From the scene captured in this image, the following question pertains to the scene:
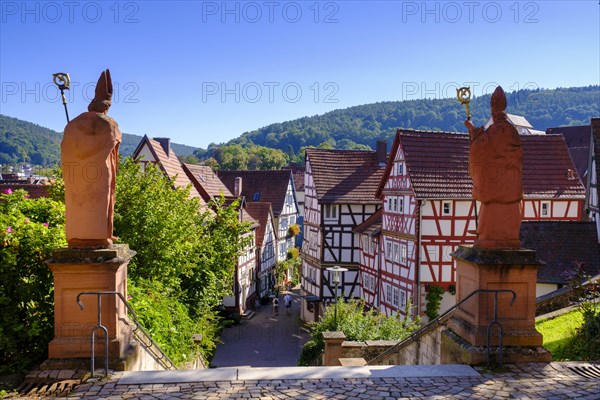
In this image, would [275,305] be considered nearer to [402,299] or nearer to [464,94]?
[402,299]

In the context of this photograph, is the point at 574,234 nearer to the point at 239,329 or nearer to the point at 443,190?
the point at 443,190

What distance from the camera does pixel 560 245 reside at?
21.0m

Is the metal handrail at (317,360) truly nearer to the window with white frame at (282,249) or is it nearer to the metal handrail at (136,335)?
the metal handrail at (136,335)

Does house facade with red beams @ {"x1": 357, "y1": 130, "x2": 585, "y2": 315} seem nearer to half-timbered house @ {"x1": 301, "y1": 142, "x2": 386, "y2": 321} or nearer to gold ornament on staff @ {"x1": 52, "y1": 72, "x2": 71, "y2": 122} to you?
half-timbered house @ {"x1": 301, "y1": 142, "x2": 386, "y2": 321}

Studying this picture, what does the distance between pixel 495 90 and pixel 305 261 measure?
2618 centimetres

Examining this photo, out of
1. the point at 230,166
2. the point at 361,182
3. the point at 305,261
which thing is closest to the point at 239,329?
the point at 305,261

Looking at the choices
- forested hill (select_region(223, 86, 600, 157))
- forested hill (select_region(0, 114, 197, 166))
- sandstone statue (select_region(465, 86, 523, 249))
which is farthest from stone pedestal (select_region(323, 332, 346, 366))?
forested hill (select_region(223, 86, 600, 157))

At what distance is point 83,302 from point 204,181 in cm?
2685

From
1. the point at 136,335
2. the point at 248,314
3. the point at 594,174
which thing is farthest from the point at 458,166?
the point at 136,335

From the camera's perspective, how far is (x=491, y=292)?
257 inches

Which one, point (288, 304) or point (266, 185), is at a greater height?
point (266, 185)

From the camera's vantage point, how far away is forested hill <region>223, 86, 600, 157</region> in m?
105

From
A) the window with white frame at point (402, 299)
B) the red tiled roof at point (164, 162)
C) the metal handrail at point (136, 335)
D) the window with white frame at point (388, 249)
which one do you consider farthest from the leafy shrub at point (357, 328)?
the red tiled roof at point (164, 162)

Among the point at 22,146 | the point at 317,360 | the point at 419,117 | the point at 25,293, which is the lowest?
the point at 317,360
